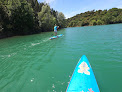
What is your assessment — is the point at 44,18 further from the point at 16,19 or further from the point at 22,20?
the point at 16,19

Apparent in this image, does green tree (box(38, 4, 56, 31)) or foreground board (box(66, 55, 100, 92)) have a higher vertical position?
green tree (box(38, 4, 56, 31))

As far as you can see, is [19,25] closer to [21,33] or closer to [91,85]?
[21,33]

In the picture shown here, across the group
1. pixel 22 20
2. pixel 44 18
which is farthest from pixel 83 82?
pixel 44 18

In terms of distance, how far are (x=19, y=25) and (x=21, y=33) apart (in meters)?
3.56

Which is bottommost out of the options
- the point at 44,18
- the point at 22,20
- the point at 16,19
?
the point at 22,20

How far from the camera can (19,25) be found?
30609 mm

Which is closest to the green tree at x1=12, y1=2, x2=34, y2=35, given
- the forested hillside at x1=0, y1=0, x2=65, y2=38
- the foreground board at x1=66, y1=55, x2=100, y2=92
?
the forested hillside at x1=0, y1=0, x2=65, y2=38

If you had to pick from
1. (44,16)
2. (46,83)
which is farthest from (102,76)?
(44,16)

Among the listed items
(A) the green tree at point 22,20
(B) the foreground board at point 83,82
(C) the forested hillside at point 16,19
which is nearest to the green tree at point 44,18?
(C) the forested hillside at point 16,19

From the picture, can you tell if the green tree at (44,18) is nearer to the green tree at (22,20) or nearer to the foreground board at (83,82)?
the green tree at (22,20)

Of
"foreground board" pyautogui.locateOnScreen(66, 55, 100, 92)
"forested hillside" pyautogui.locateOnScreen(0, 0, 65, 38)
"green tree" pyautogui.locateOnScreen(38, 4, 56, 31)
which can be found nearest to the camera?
"foreground board" pyautogui.locateOnScreen(66, 55, 100, 92)

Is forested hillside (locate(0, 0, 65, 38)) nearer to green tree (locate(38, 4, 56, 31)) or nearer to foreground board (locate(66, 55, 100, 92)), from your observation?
green tree (locate(38, 4, 56, 31))

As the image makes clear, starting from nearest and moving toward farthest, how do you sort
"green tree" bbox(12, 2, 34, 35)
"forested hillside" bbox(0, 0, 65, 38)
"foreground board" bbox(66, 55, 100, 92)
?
"foreground board" bbox(66, 55, 100, 92), "forested hillside" bbox(0, 0, 65, 38), "green tree" bbox(12, 2, 34, 35)

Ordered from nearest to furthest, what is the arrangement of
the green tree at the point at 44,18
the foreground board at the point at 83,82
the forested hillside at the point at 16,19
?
1. the foreground board at the point at 83,82
2. the forested hillside at the point at 16,19
3. the green tree at the point at 44,18
